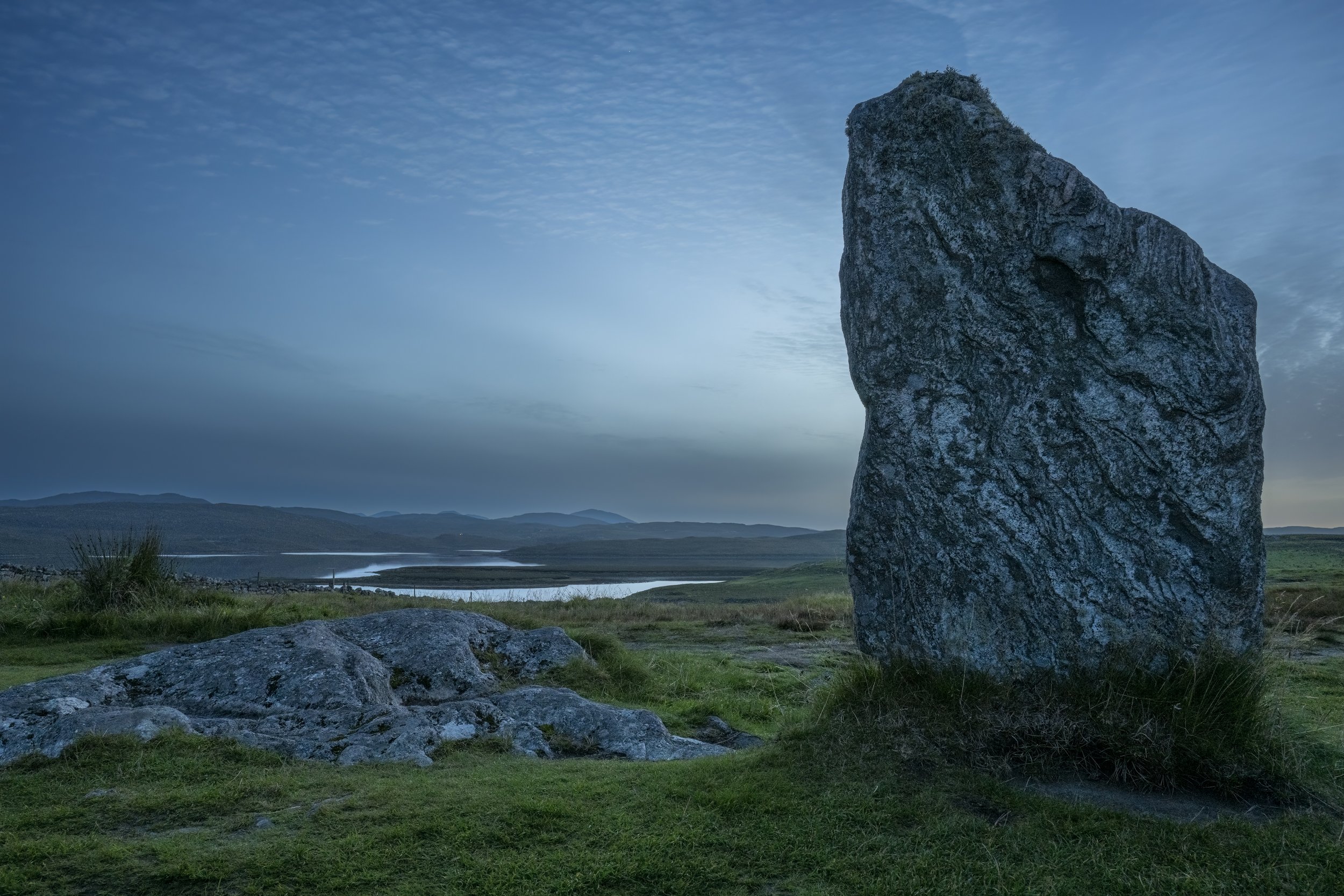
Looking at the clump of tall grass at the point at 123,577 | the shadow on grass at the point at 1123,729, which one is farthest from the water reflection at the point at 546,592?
the shadow on grass at the point at 1123,729

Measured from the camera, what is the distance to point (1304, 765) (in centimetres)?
507

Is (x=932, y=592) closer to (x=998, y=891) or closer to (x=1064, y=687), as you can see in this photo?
(x=1064, y=687)

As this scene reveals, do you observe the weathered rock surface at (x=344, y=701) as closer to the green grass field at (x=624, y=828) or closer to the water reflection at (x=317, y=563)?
the green grass field at (x=624, y=828)

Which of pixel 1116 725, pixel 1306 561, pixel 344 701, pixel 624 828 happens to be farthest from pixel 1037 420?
pixel 1306 561

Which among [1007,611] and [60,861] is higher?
[1007,611]

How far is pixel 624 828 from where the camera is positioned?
4684 millimetres

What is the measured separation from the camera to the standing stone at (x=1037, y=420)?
573 cm

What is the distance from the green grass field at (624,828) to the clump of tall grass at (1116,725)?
0.20 m

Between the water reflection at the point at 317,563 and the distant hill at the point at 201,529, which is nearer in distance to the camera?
the water reflection at the point at 317,563

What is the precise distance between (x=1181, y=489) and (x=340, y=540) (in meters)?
94.3

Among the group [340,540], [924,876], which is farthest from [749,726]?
[340,540]

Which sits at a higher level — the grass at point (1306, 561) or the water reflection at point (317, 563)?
Result: the grass at point (1306, 561)

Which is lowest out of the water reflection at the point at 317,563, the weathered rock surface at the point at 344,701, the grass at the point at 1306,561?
the water reflection at the point at 317,563

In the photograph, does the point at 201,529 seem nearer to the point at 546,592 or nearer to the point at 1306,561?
the point at 546,592
